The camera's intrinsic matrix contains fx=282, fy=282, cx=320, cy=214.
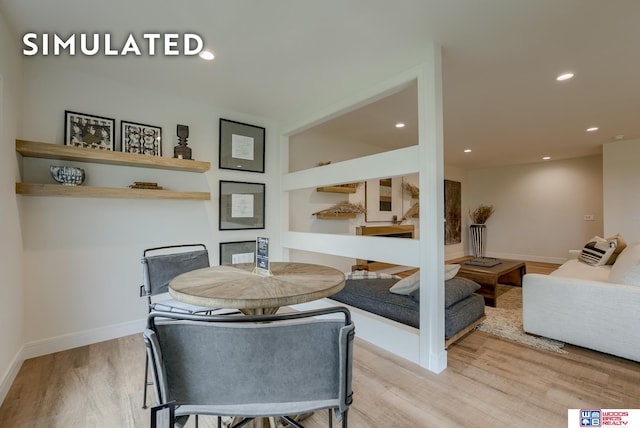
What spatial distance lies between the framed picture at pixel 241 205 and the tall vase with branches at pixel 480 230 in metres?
6.16

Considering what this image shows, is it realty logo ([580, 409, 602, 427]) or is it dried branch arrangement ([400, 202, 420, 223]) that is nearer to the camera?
realty logo ([580, 409, 602, 427])

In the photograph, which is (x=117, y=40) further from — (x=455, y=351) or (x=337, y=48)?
(x=455, y=351)

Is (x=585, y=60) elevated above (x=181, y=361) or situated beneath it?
elevated above

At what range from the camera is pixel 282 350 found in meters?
0.86

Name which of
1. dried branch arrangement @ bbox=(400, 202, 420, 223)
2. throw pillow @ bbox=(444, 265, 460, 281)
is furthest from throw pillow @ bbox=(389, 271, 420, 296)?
dried branch arrangement @ bbox=(400, 202, 420, 223)

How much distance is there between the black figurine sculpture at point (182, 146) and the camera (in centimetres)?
291

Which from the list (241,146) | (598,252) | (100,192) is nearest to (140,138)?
(100,192)

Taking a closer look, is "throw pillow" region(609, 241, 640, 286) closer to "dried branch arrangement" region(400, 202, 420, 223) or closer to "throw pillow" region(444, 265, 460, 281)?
"throw pillow" region(444, 265, 460, 281)

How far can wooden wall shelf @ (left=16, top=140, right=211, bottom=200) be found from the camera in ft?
7.08

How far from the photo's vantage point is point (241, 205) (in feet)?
11.5

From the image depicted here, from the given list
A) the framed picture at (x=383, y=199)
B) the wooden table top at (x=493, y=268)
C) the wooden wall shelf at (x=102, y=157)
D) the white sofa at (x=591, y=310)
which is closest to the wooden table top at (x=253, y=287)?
the wooden wall shelf at (x=102, y=157)

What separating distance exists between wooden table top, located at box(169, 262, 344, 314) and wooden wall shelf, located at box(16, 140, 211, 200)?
56.0 inches

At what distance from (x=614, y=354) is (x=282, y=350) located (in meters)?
2.84

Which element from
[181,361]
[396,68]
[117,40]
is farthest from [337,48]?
[181,361]
